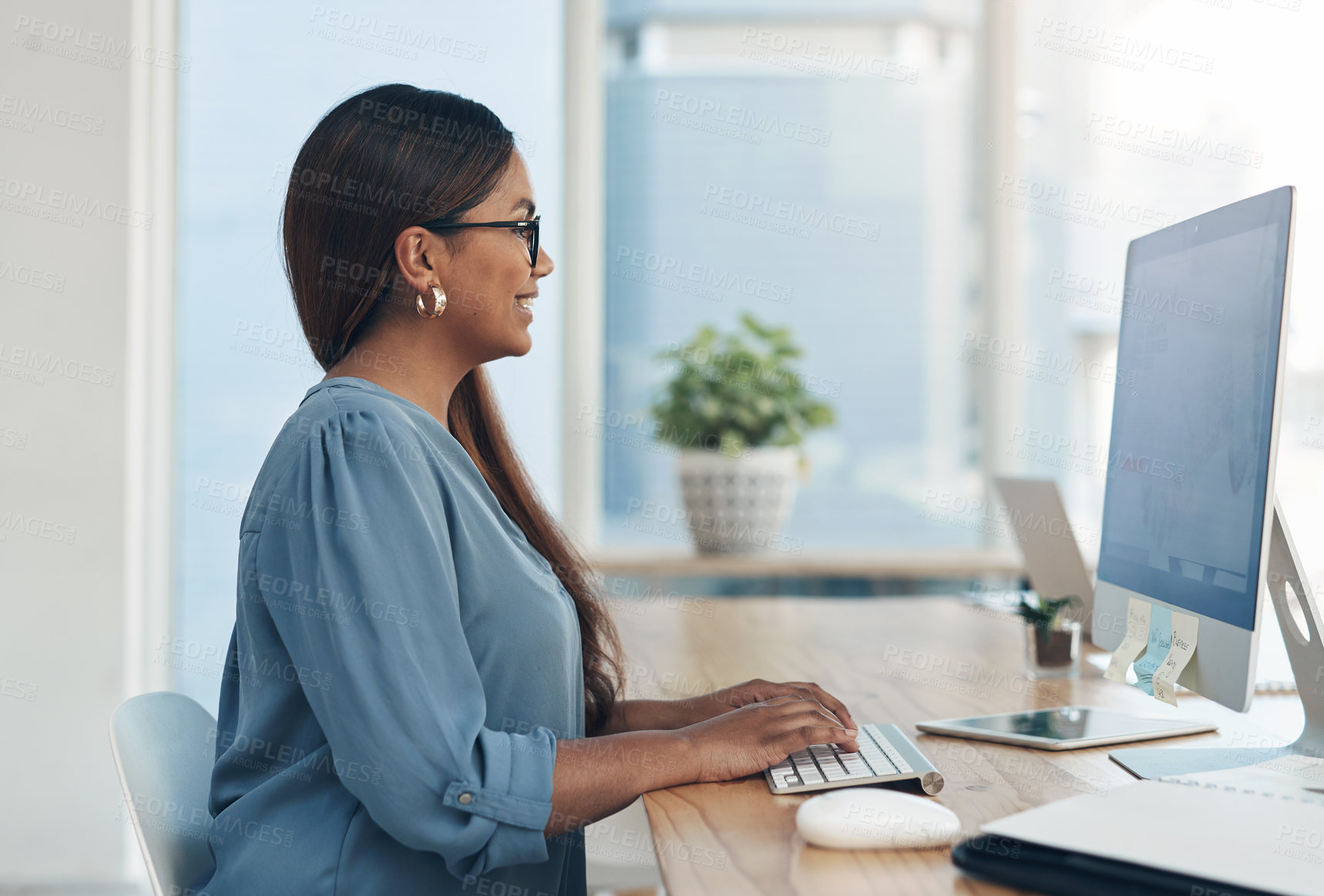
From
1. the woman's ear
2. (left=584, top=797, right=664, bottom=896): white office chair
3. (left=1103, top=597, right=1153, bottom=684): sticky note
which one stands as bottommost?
(left=584, top=797, right=664, bottom=896): white office chair

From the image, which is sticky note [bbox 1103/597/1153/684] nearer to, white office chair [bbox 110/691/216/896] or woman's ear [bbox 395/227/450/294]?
woman's ear [bbox 395/227/450/294]

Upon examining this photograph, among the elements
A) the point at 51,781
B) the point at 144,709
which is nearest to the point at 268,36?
the point at 51,781

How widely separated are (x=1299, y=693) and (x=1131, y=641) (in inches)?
6.2

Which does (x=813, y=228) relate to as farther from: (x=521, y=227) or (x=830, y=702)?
(x=830, y=702)

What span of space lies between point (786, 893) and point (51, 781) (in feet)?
8.45

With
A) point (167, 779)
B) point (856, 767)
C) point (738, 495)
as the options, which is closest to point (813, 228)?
point (738, 495)

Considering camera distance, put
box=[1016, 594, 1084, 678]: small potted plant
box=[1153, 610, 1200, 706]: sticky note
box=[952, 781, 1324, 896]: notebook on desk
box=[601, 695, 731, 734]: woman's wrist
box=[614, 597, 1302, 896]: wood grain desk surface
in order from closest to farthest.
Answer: box=[952, 781, 1324, 896]: notebook on desk → box=[614, 597, 1302, 896]: wood grain desk surface → box=[1153, 610, 1200, 706]: sticky note → box=[601, 695, 731, 734]: woman's wrist → box=[1016, 594, 1084, 678]: small potted plant

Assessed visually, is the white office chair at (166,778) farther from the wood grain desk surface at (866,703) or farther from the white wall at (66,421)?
the white wall at (66,421)

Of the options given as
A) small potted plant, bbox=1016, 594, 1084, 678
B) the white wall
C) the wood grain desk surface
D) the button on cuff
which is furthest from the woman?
the white wall

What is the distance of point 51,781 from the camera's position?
2609 mm

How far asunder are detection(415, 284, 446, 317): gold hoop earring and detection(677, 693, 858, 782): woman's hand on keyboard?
0.49m

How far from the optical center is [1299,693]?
1011 mm

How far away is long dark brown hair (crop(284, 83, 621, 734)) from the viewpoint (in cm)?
103

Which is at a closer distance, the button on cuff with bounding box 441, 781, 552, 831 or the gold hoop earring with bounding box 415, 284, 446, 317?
the button on cuff with bounding box 441, 781, 552, 831
